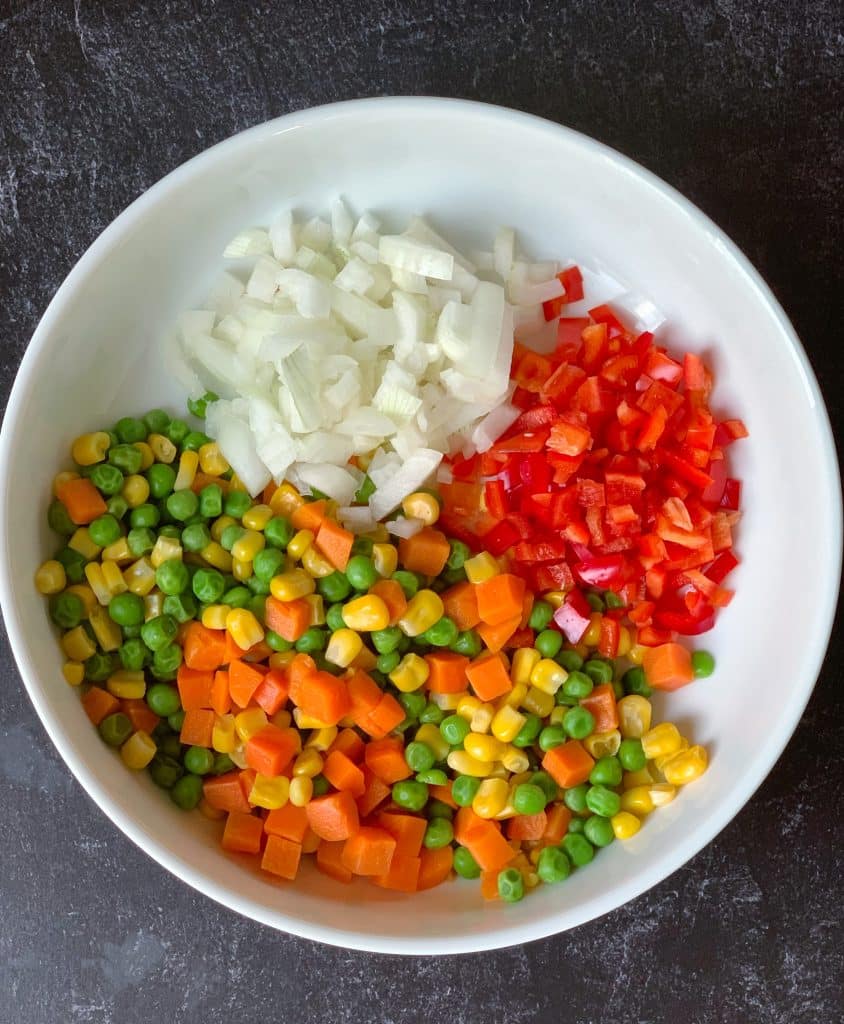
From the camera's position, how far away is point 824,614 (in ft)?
6.95

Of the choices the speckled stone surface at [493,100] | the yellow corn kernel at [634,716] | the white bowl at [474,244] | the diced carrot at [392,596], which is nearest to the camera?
the white bowl at [474,244]

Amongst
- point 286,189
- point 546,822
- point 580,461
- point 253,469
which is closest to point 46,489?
point 253,469

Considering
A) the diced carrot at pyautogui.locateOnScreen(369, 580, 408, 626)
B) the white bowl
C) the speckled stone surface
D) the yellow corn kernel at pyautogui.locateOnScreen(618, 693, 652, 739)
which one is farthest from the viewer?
the speckled stone surface

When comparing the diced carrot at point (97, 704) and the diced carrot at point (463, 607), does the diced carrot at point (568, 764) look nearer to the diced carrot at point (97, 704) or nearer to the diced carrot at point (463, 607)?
the diced carrot at point (463, 607)

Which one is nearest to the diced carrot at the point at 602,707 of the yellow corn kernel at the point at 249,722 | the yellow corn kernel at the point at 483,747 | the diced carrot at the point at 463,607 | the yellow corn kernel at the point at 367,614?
the yellow corn kernel at the point at 483,747

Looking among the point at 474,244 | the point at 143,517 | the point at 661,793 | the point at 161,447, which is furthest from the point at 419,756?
the point at 474,244

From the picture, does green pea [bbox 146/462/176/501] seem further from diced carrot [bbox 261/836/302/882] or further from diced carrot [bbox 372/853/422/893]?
diced carrot [bbox 372/853/422/893]

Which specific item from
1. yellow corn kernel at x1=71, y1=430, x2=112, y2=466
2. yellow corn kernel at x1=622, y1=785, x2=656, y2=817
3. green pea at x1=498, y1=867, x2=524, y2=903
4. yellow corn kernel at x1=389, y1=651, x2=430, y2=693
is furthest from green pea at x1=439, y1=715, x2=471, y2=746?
yellow corn kernel at x1=71, y1=430, x2=112, y2=466

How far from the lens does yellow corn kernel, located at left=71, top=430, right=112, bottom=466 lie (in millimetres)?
2283

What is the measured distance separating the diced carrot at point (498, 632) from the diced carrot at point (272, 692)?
52cm

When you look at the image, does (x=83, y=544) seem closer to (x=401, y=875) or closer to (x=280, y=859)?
(x=280, y=859)

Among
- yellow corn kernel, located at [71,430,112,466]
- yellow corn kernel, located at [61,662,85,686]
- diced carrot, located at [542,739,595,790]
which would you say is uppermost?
yellow corn kernel, located at [71,430,112,466]

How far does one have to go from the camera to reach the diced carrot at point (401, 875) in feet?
7.39

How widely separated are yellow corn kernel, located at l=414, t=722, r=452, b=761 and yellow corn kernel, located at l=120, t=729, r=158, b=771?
26.6 inches
